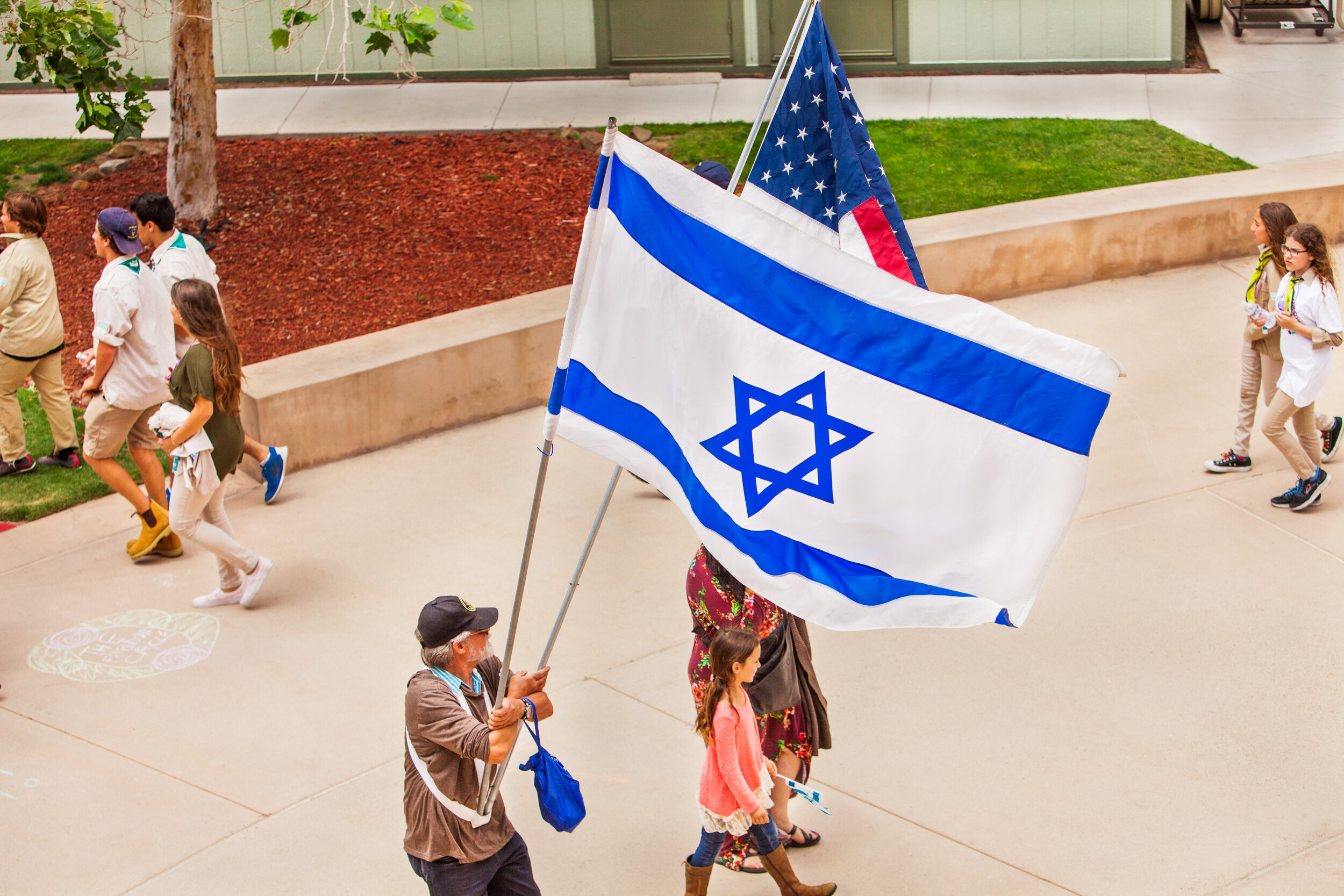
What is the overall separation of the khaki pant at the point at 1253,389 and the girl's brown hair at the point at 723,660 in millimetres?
4428

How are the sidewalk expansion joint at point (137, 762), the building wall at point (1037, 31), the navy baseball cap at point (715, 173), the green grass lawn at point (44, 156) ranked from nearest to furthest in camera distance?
the sidewalk expansion joint at point (137, 762) < the navy baseball cap at point (715, 173) < the green grass lawn at point (44, 156) < the building wall at point (1037, 31)

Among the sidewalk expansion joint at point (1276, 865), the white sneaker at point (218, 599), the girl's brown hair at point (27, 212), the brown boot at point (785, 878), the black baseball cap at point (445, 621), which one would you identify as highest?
the girl's brown hair at point (27, 212)

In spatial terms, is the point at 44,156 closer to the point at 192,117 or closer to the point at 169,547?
the point at 192,117

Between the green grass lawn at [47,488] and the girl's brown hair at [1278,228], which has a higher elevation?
the girl's brown hair at [1278,228]

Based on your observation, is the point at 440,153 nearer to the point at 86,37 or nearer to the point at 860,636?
the point at 86,37

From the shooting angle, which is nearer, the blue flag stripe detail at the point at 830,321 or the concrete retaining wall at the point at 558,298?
the blue flag stripe detail at the point at 830,321

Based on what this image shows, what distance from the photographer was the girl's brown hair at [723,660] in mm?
4480

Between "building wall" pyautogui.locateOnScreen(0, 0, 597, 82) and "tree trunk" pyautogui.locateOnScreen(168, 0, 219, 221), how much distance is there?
3972mm

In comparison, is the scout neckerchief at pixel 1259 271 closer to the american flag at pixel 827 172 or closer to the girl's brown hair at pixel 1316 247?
the girl's brown hair at pixel 1316 247

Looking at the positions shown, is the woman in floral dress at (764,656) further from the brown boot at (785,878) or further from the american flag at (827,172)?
the american flag at (827,172)

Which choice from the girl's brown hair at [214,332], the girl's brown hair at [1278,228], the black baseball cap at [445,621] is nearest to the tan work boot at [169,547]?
the girl's brown hair at [214,332]

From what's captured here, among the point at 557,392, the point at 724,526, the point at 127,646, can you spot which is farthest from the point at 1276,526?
the point at 127,646

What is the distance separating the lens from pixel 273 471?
7.95 meters

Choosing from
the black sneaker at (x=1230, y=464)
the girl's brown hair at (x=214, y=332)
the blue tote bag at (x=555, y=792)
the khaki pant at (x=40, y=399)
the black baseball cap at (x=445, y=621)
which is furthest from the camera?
the black sneaker at (x=1230, y=464)
